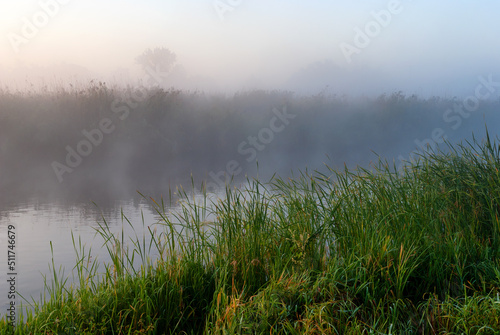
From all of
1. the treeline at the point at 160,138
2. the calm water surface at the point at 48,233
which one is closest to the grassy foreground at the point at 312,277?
the calm water surface at the point at 48,233

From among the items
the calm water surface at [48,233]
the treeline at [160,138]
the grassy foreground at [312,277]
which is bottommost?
the grassy foreground at [312,277]

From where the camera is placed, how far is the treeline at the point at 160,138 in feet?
40.9

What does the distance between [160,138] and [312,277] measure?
11.7m

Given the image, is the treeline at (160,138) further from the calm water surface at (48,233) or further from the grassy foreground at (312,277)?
the grassy foreground at (312,277)

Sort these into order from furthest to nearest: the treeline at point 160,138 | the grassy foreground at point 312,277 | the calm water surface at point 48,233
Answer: the treeline at point 160,138, the calm water surface at point 48,233, the grassy foreground at point 312,277

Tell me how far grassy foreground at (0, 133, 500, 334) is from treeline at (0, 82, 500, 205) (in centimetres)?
692

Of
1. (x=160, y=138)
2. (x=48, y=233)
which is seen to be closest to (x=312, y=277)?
(x=48, y=233)

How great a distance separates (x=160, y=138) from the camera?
14.4 m

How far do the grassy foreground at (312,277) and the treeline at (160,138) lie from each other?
692 centimetres

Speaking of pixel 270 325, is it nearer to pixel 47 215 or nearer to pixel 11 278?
pixel 11 278

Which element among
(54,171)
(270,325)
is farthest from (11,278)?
(54,171)

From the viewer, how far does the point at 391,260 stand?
3119 mm

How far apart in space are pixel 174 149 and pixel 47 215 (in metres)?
7.08

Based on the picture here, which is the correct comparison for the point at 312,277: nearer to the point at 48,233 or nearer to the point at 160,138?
the point at 48,233
